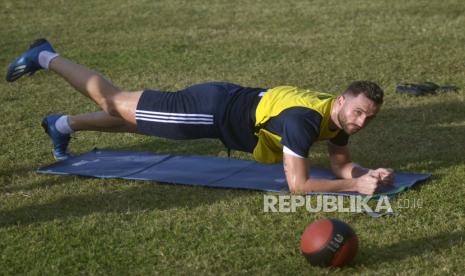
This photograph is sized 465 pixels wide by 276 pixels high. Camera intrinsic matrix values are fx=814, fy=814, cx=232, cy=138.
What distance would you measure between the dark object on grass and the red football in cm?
514

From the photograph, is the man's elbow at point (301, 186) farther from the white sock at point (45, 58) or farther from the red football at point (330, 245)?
the white sock at point (45, 58)

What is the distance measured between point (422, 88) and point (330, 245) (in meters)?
5.37

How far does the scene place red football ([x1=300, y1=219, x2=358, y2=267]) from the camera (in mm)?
4867

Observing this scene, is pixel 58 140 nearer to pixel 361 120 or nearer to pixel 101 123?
pixel 101 123

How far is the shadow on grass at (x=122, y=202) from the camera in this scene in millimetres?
6227

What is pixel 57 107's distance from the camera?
10.0 m

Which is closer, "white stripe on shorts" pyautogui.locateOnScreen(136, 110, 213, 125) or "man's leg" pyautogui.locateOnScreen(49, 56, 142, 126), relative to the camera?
"white stripe on shorts" pyautogui.locateOnScreen(136, 110, 213, 125)

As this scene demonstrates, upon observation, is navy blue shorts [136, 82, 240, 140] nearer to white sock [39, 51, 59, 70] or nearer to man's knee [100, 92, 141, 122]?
man's knee [100, 92, 141, 122]

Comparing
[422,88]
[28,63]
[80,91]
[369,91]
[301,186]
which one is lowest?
[422,88]

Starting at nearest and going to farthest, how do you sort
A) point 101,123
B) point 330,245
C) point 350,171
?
point 330,245 < point 350,171 < point 101,123

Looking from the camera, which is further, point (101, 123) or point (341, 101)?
point (101, 123)

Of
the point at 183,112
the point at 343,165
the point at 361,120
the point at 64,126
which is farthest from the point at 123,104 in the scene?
the point at 361,120

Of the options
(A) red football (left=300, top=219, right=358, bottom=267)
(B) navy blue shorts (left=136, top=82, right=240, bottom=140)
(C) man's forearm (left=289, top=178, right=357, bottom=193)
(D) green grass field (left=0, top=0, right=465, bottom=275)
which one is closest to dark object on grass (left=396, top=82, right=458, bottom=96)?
(D) green grass field (left=0, top=0, right=465, bottom=275)

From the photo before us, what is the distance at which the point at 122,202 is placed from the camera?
645 centimetres
